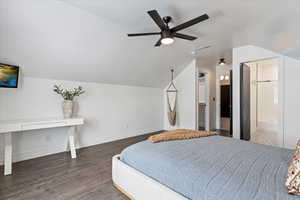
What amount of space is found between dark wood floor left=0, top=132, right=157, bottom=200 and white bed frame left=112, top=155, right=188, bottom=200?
0.14m

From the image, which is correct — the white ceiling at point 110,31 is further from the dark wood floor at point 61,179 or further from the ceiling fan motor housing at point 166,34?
the dark wood floor at point 61,179

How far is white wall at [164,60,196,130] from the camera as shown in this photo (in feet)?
16.0

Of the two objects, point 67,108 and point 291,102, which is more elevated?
point 291,102

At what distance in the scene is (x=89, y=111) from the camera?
3791 mm

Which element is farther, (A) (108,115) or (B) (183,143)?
(A) (108,115)

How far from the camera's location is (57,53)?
273 centimetres

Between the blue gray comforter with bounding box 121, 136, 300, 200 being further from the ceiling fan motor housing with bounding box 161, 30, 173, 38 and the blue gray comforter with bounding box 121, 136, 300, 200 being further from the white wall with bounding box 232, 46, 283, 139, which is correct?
the white wall with bounding box 232, 46, 283, 139

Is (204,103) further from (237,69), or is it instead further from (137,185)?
(137,185)

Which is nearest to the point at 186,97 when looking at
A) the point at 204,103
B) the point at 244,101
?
the point at 204,103

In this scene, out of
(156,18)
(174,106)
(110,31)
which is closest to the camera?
(156,18)

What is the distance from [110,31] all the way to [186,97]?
10.5ft

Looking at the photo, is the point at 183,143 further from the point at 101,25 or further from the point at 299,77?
the point at 299,77

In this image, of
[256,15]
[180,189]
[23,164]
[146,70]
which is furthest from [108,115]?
[256,15]

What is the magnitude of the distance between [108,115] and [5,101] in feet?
6.82
